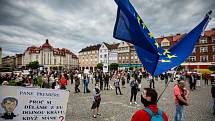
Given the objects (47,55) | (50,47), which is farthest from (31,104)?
(50,47)

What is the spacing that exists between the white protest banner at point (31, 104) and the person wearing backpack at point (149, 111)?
1760 millimetres

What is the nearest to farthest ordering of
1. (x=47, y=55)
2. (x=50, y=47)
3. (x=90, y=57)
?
1. (x=90, y=57)
2. (x=47, y=55)
3. (x=50, y=47)

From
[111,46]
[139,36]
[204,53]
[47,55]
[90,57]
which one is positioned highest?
[111,46]

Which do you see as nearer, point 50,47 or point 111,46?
point 111,46

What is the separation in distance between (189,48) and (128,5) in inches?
70.2

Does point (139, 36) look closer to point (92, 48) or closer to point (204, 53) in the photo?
point (204, 53)

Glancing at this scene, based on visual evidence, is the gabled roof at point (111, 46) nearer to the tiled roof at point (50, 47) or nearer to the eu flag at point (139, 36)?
the tiled roof at point (50, 47)

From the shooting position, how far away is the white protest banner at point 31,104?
337 cm

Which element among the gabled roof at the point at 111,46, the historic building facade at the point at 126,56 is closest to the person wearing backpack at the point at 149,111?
the historic building facade at the point at 126,56

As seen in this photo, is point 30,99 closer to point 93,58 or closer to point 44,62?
point 93,58

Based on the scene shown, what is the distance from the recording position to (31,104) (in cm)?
363

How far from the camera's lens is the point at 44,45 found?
359 ft

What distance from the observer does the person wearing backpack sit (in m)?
2.59

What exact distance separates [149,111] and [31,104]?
2.22 metres
